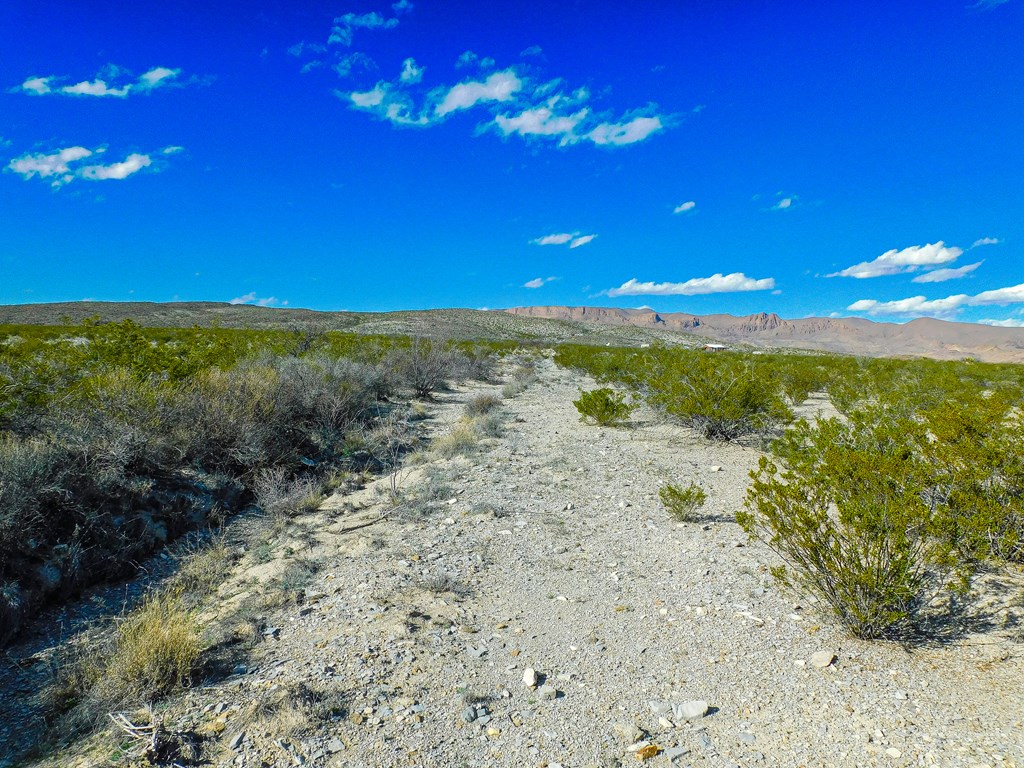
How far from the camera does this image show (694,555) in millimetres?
5207

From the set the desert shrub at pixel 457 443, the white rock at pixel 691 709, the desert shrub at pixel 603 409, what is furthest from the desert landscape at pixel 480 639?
the desert shrub at pixel 603 409

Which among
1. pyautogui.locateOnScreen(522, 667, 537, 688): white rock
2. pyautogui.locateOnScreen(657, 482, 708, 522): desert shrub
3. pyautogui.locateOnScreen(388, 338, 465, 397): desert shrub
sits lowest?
pyautogui.locateOnScreen(522, 667, 537, 688): white rock

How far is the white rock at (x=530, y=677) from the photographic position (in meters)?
3.30

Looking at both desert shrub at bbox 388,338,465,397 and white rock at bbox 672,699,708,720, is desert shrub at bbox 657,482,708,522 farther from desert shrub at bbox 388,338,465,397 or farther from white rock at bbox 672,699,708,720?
desert shrub at bbox 388,338,465,397

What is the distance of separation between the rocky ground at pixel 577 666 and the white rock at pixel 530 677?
0.05ft

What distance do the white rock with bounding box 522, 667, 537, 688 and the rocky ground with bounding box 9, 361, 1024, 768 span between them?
0.01 metres

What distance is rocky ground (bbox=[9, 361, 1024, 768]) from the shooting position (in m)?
2.75

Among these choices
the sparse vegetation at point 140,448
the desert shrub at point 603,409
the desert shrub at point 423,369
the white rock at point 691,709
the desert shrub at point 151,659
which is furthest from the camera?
the desert shrub at point 423,369

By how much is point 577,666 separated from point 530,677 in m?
0.35

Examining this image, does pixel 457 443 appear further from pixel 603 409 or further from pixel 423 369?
pixel 423 369

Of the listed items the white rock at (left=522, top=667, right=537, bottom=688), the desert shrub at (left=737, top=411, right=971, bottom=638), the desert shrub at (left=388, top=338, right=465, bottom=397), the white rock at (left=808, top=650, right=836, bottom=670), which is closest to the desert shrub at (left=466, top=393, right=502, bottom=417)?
the desert shrub at (left=388, top=338, right=465, bottom=397)

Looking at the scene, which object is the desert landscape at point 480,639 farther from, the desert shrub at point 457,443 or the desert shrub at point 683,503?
the desert shrub at point 457,443

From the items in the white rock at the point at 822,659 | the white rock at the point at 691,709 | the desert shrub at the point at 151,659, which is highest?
the desert shrub at the point at 151,659

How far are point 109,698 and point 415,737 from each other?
Answer: 1894mm
